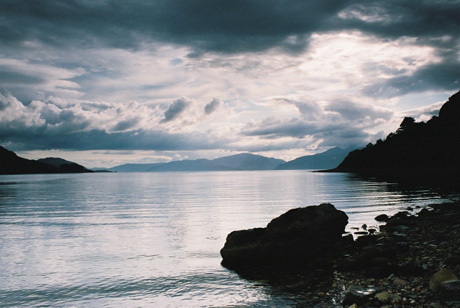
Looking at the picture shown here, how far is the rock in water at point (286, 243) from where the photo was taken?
18.6 m

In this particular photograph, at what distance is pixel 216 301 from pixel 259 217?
84.1ft

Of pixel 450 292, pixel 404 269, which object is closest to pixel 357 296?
pixel 450 292

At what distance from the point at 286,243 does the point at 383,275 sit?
5.32 meters

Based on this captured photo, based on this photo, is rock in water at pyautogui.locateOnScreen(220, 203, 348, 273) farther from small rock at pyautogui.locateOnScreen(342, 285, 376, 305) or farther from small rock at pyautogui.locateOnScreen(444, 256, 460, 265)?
small rock at pyautogui.locateOnScreen(444, 256, 460, 265)

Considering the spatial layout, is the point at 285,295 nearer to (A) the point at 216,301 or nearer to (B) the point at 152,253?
(A) the point at 216,301

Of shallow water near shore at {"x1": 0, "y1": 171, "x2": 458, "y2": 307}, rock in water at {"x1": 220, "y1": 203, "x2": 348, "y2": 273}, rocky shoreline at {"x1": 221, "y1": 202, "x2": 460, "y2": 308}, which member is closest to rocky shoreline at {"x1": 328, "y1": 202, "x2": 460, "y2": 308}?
rocky shoreline at {"x1": 221, "y1": 202, "x2": 460, "y2": 308}

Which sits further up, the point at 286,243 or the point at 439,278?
the point at 439,278

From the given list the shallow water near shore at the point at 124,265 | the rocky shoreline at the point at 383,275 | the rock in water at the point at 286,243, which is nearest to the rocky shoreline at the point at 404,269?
the rocky shoreline at the point at 383,275

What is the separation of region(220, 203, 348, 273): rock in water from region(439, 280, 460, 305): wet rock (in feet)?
24.2

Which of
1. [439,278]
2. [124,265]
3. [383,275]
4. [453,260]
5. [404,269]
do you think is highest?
[439,278]

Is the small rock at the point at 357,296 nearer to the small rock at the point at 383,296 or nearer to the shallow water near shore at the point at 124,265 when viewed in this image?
the small rock at the point at 383,296

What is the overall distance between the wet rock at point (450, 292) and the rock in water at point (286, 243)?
7.39 metres

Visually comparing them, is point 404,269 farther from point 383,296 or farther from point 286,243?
point 286,243

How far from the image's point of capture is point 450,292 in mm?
11523
